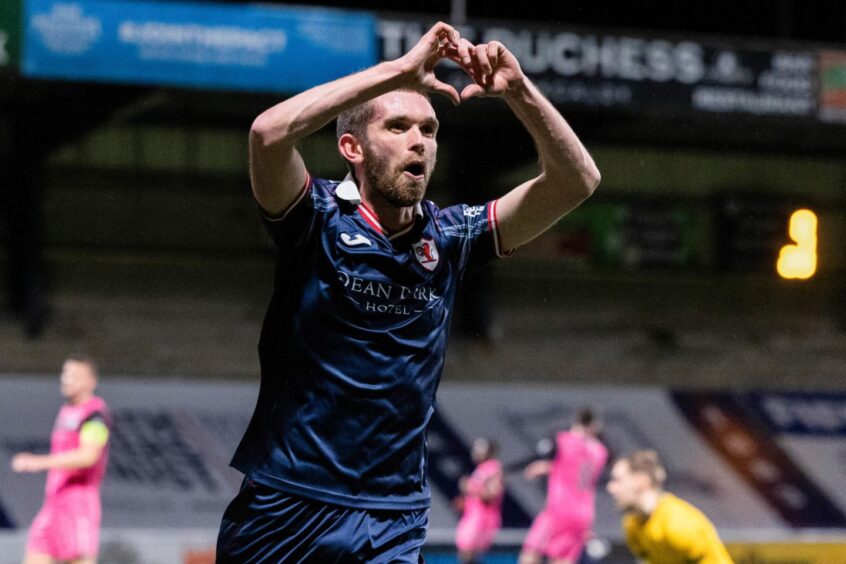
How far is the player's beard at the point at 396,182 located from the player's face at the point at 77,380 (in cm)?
681

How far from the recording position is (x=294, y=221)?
3.39 metres

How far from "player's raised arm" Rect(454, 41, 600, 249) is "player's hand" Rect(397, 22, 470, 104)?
6cm

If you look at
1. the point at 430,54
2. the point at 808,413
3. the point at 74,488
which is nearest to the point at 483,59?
the point at 430,54

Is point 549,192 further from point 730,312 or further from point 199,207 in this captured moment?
point 730,312

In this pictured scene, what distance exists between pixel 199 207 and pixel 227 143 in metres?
0.98

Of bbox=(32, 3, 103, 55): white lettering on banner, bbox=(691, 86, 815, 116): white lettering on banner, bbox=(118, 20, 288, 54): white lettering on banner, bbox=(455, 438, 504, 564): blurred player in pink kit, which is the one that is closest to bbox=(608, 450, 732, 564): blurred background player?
bbox=(118, 20, 288, 54): white lettering on banner

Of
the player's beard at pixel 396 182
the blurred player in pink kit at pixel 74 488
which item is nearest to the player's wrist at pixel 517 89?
the player's beard at pixel 396 182

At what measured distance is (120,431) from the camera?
1505cm

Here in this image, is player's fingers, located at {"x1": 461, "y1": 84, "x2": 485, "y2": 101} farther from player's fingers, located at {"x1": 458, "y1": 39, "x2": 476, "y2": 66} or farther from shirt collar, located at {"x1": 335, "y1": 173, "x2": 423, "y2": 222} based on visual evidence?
shirt collar, located at {"x1": 335, "y1": 173, "x2": 423, "y2": 222}

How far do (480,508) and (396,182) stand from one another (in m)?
11.6

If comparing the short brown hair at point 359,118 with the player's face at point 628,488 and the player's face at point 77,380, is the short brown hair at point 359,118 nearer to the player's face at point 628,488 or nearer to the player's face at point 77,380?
the player's face at point 628,488

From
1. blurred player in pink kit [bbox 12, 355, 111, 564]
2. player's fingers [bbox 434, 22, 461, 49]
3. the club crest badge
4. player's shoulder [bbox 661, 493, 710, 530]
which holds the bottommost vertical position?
blurred player in pink kit [bbox 12, 355, 111, 564]

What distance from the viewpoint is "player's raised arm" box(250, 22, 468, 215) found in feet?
10.2

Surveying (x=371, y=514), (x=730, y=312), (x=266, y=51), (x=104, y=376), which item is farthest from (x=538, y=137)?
(x=730, y=312)
